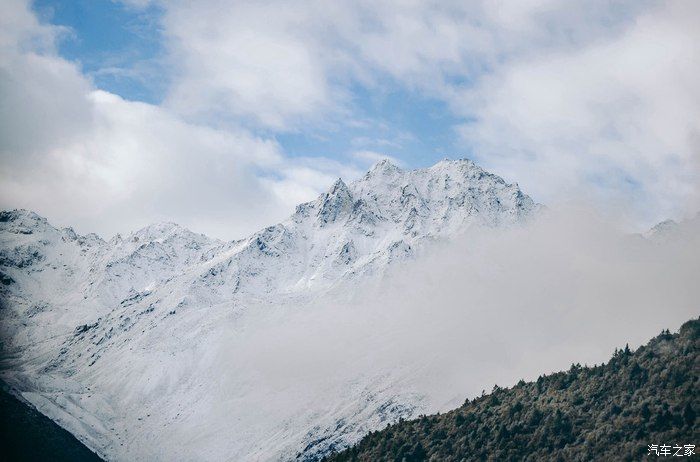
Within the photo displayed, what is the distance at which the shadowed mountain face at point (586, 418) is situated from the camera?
425 ft

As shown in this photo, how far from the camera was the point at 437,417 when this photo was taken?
189875 millimetres

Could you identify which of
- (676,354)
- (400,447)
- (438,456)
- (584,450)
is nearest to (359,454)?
(400,447)

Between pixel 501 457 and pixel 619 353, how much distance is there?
3734 cm

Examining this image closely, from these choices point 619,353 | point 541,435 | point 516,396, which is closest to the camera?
point 541,435

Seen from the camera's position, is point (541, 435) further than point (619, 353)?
No

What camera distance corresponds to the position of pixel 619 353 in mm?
162500

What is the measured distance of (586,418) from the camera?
147000 millimetres

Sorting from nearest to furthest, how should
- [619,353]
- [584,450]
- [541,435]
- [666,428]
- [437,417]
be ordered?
1. [666,428]
2. [584,450]
3. [541,435]
4. [619,353]
5. [437,417]

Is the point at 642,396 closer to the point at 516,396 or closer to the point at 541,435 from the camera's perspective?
the point at 541,435

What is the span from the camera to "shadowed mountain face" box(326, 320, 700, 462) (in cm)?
12950

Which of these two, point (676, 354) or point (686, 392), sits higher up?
point (676, 354)

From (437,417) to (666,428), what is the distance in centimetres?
7216

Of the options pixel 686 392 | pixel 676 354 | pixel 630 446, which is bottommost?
pixel 630 446

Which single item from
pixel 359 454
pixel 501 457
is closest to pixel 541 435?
pixel 501 457
